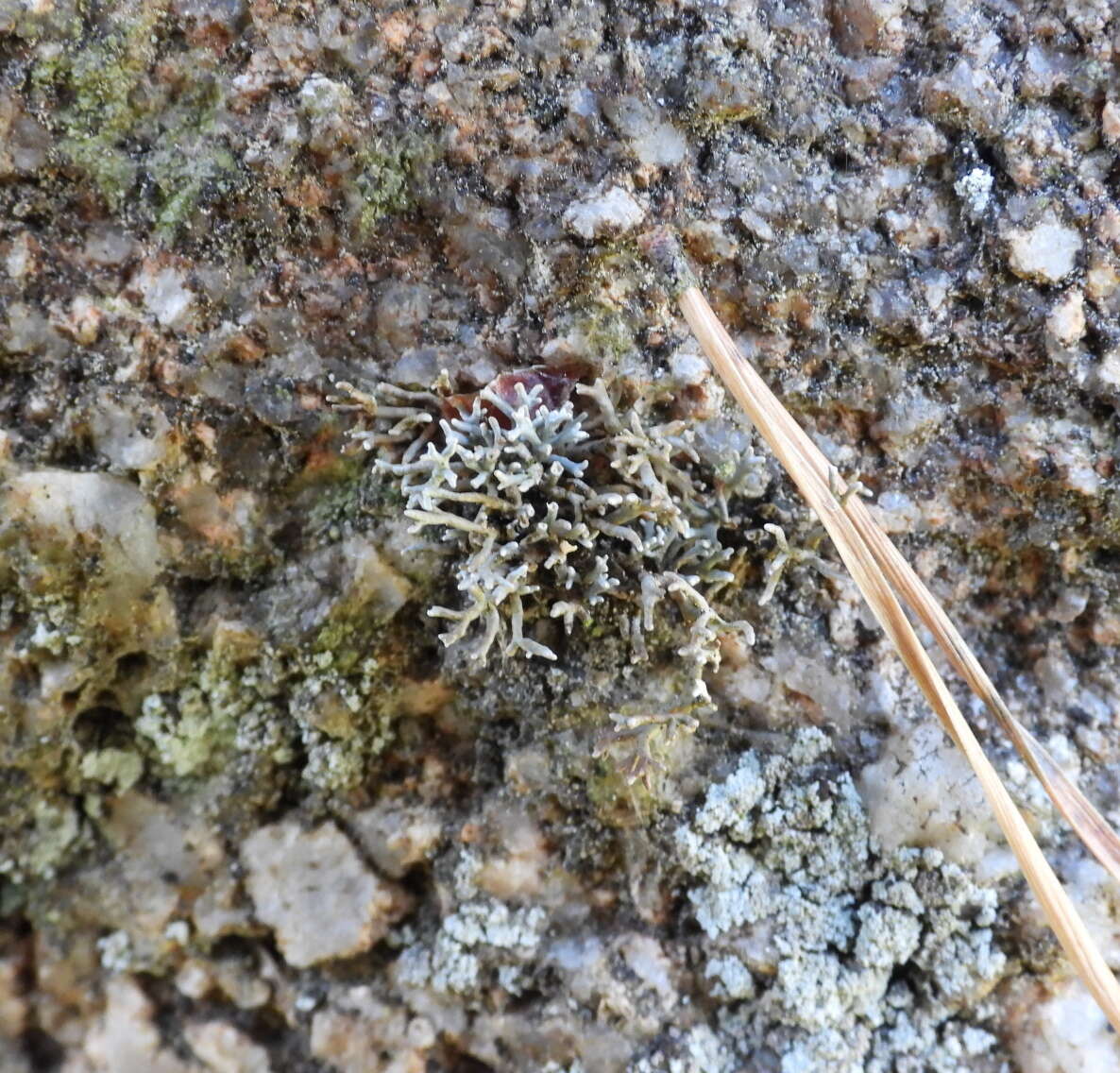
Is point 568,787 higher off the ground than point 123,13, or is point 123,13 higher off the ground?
point 123,13

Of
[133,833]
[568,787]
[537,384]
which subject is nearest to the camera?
[537,384]

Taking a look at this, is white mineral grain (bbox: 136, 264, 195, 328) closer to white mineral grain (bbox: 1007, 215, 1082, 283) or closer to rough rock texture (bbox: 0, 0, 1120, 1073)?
rough rock texture (bbox: 0, 0, 1120, 1073)

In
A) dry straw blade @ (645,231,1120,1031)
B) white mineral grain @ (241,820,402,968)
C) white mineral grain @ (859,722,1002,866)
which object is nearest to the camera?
dry straw blade @ (645,231,1120,1031)

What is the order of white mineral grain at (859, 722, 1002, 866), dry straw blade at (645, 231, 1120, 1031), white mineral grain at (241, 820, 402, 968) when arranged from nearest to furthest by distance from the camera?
1. dry straw blade at (645, 231, 1120, 1031)
2. white mineral grain at (859, 722, 1002, 866)
3. white mineral grain at (241, 820, 402, 968)

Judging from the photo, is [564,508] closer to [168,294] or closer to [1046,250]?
[168,294]

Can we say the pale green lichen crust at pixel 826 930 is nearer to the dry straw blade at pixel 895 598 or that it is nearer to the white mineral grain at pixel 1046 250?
the dry straw blade at pixel 895 598

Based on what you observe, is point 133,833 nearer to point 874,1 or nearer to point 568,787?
point 568,787

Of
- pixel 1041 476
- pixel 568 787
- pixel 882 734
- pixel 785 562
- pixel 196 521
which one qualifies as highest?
pixel 1041 476

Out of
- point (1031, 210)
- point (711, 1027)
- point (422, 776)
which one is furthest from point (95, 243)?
point (711, 1027)

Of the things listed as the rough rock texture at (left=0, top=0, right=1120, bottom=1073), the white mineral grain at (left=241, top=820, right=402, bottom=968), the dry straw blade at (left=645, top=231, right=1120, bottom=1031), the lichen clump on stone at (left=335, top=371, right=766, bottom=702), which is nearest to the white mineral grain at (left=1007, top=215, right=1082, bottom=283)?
the rough rock texture at (left=0, top=0, right=1120, bottom=1073)
